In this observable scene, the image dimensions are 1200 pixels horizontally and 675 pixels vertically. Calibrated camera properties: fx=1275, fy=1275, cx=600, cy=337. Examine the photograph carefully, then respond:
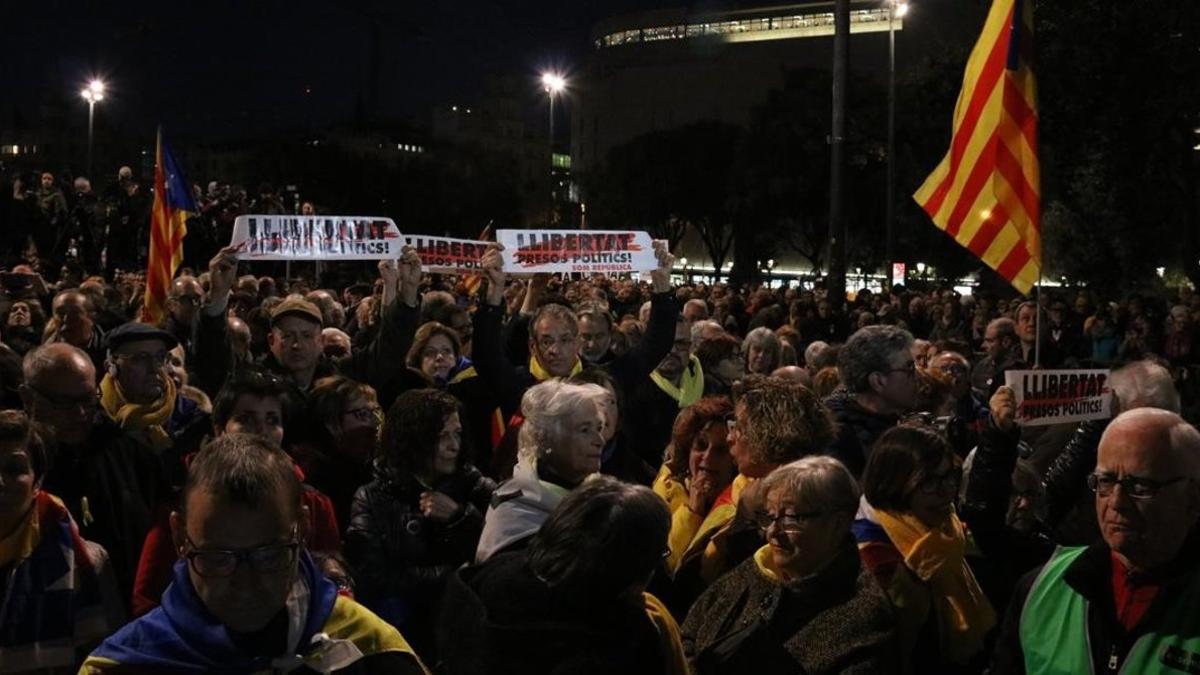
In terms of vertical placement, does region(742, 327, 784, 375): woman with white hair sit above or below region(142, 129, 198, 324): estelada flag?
below

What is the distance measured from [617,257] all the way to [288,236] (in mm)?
2770

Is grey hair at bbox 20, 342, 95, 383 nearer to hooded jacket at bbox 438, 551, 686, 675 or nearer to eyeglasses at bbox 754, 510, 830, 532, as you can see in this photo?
hooded jacket at bbox 438, 551, 686, 675

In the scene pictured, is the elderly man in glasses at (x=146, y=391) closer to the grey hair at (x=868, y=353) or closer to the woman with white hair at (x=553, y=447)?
the woman with white hair at (x=553, y=447)

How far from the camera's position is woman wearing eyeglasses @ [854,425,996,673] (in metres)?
3.88

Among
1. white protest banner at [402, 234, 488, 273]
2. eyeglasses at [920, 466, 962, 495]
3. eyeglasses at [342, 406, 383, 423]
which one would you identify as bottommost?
eyeglasses at [920, 466, 962, 495]

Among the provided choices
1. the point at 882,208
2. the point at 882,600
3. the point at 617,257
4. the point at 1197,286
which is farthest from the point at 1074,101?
the point at 882,208

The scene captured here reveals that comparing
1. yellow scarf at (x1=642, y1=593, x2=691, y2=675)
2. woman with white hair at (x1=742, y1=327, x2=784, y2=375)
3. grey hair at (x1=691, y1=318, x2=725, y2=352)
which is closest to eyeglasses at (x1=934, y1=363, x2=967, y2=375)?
woman with white hair at (x1=742, y1=327, x2=784, y2=375)

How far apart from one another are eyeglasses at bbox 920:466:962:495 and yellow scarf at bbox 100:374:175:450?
303cm

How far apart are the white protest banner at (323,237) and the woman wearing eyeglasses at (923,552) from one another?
6195mm

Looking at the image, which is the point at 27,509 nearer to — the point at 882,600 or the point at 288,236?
the point at 882,600

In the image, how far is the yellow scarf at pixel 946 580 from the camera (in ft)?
12.8

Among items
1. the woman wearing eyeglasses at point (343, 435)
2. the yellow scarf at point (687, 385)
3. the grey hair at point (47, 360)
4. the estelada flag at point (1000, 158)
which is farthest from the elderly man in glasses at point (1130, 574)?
the yellow scarf at point (687, 385)

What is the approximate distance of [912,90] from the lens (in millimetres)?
33438

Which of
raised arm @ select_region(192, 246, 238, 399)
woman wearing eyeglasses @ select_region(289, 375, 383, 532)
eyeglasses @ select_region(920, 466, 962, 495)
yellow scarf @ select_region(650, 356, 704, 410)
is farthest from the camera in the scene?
yellow scarf @ select_region(650, 356, 704, 410)
